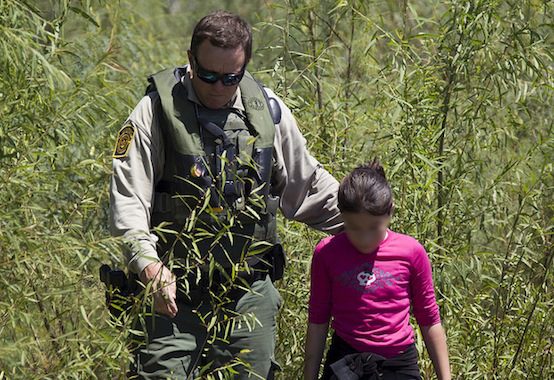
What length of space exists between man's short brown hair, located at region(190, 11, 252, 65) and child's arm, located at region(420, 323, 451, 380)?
3.73ft

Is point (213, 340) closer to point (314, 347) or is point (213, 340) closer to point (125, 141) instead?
point (314, 347)

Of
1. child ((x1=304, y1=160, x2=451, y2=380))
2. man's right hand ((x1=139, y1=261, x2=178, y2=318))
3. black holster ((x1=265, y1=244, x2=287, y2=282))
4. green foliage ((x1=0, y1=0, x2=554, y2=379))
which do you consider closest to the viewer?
man's right hand ((x1=139, y1=261, x2=178, y2=318))

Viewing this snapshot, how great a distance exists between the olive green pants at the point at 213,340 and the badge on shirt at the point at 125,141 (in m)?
0.57

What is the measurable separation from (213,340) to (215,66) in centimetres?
95

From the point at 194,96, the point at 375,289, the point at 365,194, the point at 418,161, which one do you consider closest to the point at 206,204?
the point at 194,96

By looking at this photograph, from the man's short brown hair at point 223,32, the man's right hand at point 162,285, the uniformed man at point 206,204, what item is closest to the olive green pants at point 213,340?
the uniformed man at point 206,204

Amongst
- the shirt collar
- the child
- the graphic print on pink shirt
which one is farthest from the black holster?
the shirt collar

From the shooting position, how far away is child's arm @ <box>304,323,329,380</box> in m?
3.71

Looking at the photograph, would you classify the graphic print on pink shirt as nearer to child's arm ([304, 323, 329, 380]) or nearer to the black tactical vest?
child's arm ([304, 323, 329, 380])

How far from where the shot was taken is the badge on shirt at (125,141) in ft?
11.6

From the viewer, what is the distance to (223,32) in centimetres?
353

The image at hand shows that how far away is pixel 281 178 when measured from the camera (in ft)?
13.0

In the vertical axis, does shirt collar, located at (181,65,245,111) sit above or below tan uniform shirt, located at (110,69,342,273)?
above

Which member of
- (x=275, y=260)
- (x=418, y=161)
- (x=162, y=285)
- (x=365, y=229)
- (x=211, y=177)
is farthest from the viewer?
(x=418, y=161)
